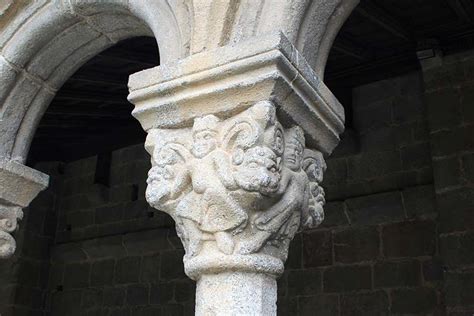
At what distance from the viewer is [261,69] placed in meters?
1.96

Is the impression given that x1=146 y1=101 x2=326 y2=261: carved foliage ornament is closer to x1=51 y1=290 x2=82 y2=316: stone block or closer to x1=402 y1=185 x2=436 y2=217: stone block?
x1=402 y1=185 x2=436 y2=217: stone block

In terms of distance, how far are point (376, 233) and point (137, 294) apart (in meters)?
2.40

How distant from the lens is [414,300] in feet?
14.4

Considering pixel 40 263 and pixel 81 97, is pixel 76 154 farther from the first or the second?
pixel 81 97

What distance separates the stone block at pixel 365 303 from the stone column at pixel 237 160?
8.63 ft

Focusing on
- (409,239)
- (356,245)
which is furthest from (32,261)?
(409,239)

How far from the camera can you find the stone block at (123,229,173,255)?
5.89 metres

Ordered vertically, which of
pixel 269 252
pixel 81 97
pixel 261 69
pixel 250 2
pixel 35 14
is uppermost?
pixel 81 97

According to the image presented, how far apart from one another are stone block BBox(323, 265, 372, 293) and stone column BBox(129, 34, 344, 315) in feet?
8.79

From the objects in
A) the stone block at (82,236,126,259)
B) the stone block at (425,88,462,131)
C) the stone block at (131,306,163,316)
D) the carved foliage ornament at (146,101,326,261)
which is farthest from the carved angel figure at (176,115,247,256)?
the stone block at (82,236,126,259)

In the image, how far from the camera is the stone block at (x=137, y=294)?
5855mm

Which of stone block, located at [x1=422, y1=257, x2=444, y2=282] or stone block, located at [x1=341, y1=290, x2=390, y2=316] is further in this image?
stone block, located at [x1=341, y1=290, x2=390, y2=316]

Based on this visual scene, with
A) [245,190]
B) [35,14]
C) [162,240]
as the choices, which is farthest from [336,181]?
[245,190]

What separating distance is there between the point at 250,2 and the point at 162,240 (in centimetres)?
401
